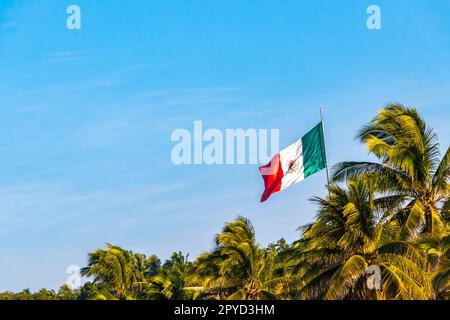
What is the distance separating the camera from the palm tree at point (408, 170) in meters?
31.9

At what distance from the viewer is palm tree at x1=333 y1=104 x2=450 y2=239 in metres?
31.9

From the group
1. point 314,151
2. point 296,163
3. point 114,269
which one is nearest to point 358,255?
point 314,151

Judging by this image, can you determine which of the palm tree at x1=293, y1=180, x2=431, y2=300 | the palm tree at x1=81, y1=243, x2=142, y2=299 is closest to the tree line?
the palm tree at x1=293, y1=180, x2=431, y2=300

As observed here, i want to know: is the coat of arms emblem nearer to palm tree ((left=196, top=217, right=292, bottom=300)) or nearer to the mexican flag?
the mexican flag

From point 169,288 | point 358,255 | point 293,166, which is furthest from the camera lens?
point 169,288

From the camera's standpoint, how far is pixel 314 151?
3634 cm

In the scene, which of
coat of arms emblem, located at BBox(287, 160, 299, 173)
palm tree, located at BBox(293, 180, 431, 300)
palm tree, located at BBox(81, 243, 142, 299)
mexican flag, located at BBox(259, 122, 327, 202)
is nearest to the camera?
palm tree, located at BBox(293, 180, 431, 300)

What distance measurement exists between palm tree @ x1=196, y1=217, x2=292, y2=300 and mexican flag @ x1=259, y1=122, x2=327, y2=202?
5.96 meters

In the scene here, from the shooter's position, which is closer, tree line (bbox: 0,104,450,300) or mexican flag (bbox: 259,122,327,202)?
tree line (bbox: 0,104,450,300)

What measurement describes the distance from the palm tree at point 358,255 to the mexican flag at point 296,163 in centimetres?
839

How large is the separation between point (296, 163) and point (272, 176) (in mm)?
1822

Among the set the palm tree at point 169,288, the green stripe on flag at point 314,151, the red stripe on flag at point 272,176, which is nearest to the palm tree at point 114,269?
the palm tree at point 169,288

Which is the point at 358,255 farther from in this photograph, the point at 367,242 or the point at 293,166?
the point at 293,166
